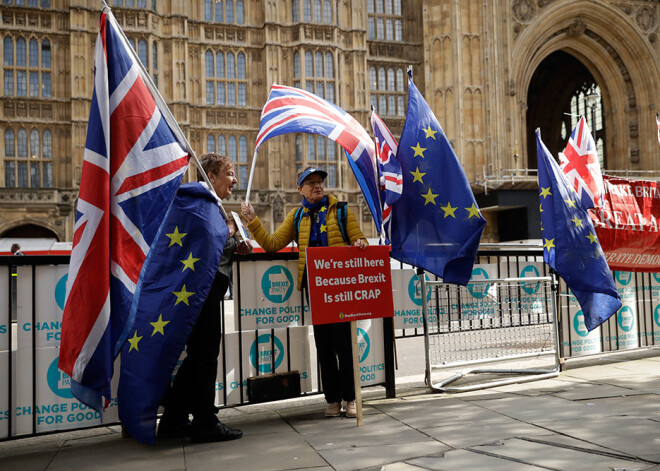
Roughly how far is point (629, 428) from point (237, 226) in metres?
2.62

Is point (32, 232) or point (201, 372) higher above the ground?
point (32, 232)

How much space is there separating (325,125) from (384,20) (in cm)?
2513

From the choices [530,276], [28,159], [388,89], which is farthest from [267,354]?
[388,89]

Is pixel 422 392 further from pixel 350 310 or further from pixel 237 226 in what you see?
pixel 237 226

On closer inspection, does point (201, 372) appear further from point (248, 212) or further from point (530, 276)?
point (530, 276)

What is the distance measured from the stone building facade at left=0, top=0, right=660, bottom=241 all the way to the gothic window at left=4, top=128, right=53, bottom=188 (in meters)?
0.05

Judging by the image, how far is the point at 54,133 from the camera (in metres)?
23.4

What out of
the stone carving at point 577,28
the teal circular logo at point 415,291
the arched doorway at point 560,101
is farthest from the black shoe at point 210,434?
the arched doorway at point 560,101

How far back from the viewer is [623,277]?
20.9 ft

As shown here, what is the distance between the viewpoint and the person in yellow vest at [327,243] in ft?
13.4

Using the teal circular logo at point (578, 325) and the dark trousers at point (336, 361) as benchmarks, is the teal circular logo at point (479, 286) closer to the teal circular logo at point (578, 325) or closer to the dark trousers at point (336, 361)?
the teal circular logo at point (578, 325)

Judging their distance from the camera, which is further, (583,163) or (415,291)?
(583,163)

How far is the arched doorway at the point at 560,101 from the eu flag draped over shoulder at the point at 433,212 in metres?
31.9

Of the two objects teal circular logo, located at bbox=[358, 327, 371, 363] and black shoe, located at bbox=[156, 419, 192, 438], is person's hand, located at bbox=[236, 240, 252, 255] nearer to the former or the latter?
black shoe, located at bbox=[156, 419, 192, 438]
